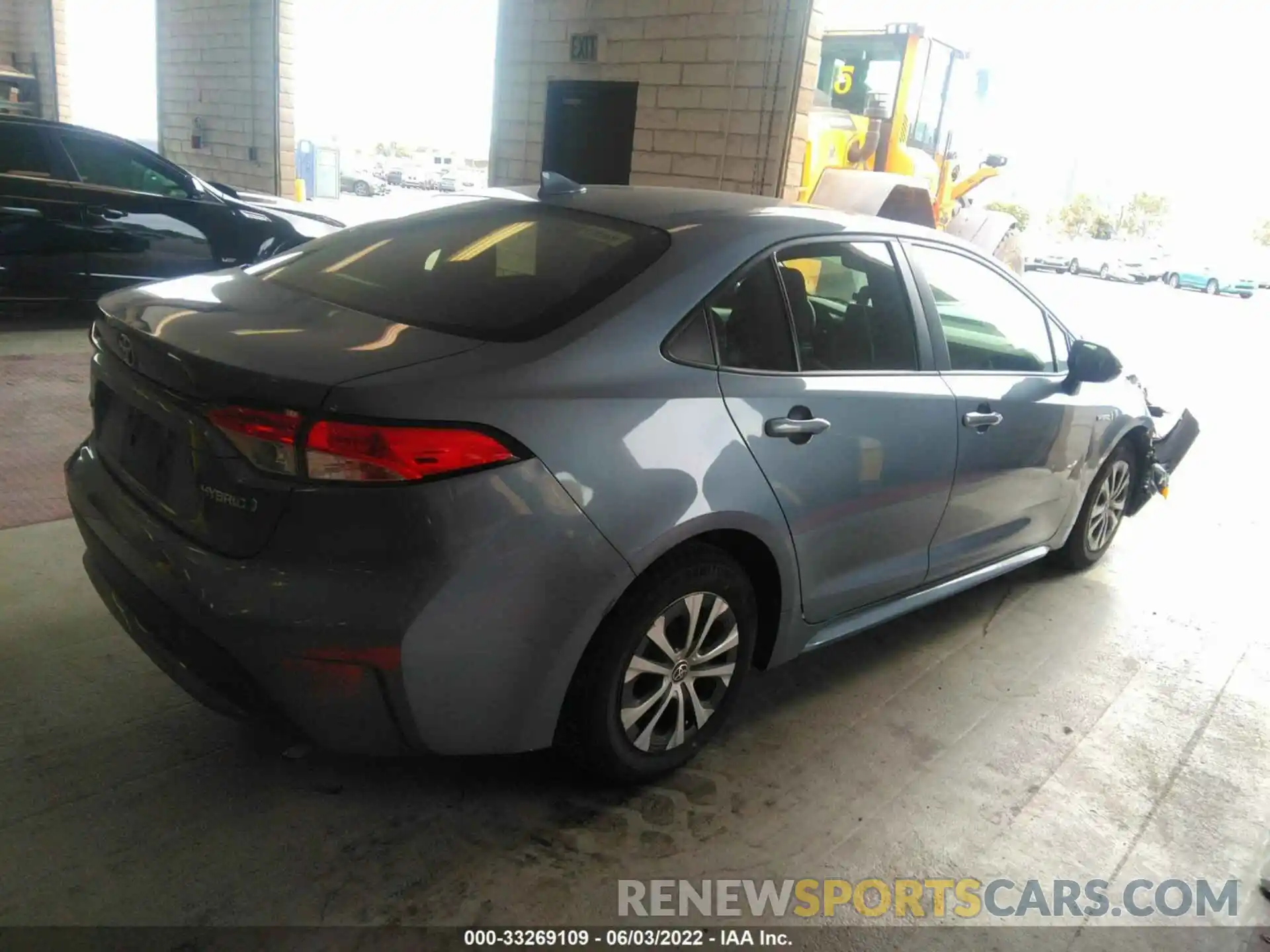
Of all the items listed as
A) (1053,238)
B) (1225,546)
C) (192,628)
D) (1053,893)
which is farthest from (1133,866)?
(1053,238)

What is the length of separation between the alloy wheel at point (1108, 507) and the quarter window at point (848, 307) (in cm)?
171

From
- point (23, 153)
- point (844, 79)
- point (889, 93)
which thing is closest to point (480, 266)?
point (23, 153)

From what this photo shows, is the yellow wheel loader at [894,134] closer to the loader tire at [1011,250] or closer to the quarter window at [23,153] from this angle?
the loader tire at [1011,250]

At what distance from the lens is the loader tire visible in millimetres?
9609

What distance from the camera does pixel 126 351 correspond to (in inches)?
86.7

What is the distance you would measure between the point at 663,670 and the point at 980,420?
4.67ft

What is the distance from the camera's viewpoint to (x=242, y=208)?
7.22m

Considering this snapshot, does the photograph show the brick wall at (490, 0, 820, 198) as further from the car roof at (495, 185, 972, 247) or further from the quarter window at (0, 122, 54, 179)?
the car roof at (495, 185, 972, 247)

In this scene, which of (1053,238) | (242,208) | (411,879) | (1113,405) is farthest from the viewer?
(1053,238)

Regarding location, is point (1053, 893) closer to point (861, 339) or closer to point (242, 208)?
point (861, 339)

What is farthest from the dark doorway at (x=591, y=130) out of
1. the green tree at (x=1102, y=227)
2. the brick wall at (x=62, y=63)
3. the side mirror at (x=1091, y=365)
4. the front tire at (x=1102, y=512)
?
the green tree at (x=1102, y=227)

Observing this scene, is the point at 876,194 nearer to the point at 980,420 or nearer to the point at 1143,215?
the point at 980,420

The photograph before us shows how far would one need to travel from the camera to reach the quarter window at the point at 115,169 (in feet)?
21.4

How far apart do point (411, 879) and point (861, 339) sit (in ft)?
6.15
